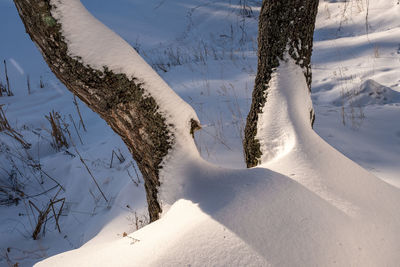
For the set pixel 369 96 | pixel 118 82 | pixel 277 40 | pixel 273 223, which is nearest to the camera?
pixel 273 223

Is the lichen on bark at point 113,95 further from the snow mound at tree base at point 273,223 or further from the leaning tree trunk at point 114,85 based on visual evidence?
the snow mound at tree base at point 273,223

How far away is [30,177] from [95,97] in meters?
1.74

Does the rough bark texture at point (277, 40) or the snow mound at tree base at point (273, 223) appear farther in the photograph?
A: the rough bark texture at point (277, 40)

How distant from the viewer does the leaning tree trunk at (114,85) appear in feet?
2.82

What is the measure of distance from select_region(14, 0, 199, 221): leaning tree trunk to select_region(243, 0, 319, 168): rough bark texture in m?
0.40

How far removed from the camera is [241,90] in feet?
9.26

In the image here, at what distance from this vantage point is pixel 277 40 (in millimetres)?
1324

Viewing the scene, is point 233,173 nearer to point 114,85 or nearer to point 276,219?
point 276,219

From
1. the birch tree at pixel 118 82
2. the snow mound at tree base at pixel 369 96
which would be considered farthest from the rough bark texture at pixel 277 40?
the snow mound at tree base at pixel 369 96

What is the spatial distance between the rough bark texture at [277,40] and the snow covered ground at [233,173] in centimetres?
26

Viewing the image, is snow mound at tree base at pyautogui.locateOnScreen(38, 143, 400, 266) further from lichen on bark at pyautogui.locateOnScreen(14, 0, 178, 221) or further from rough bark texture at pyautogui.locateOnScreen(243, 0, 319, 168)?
rough bark texture at pyautogui.locateOnScreen(243, 0, 319, 168)

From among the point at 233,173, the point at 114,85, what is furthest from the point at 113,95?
the point at 233,173

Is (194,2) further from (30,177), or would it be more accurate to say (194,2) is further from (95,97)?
(95,97)

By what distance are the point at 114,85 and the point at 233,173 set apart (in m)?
0.50
